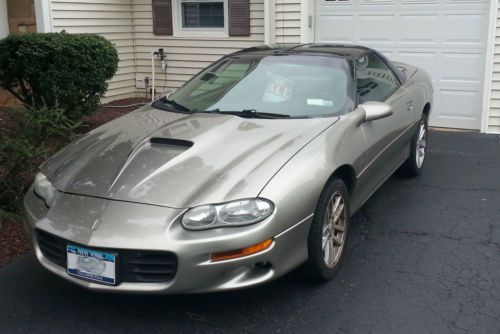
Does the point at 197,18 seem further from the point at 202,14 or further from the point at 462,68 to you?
the point at 462,68

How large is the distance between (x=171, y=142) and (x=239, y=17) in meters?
6.12

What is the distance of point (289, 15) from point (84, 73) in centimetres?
330

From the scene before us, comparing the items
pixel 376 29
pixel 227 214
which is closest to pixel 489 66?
pixel 376 29

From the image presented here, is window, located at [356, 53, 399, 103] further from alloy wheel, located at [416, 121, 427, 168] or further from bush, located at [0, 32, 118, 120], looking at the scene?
bush, located at [0, 32, 118, 120]

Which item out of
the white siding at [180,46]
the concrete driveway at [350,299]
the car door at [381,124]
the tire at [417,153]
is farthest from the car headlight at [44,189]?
the white siding at [180,46]

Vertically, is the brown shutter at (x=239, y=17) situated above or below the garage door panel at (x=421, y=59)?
above

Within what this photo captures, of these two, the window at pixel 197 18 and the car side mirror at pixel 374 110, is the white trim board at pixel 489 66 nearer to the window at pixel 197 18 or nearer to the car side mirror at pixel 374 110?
the window at pixel 197 18

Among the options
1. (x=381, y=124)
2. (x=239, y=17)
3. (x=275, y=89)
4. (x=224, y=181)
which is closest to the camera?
(x=224, y=181)

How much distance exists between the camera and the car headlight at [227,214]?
3.20 meters

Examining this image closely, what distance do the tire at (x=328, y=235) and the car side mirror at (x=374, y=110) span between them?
0.69 metres

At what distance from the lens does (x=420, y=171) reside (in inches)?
251

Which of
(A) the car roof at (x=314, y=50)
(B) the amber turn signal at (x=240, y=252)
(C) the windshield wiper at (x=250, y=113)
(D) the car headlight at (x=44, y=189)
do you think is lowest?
(B) the amber turn signal at (x=240, y=252)

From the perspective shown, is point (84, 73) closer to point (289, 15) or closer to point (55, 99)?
point (55, 99)

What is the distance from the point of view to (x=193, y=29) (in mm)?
10242
